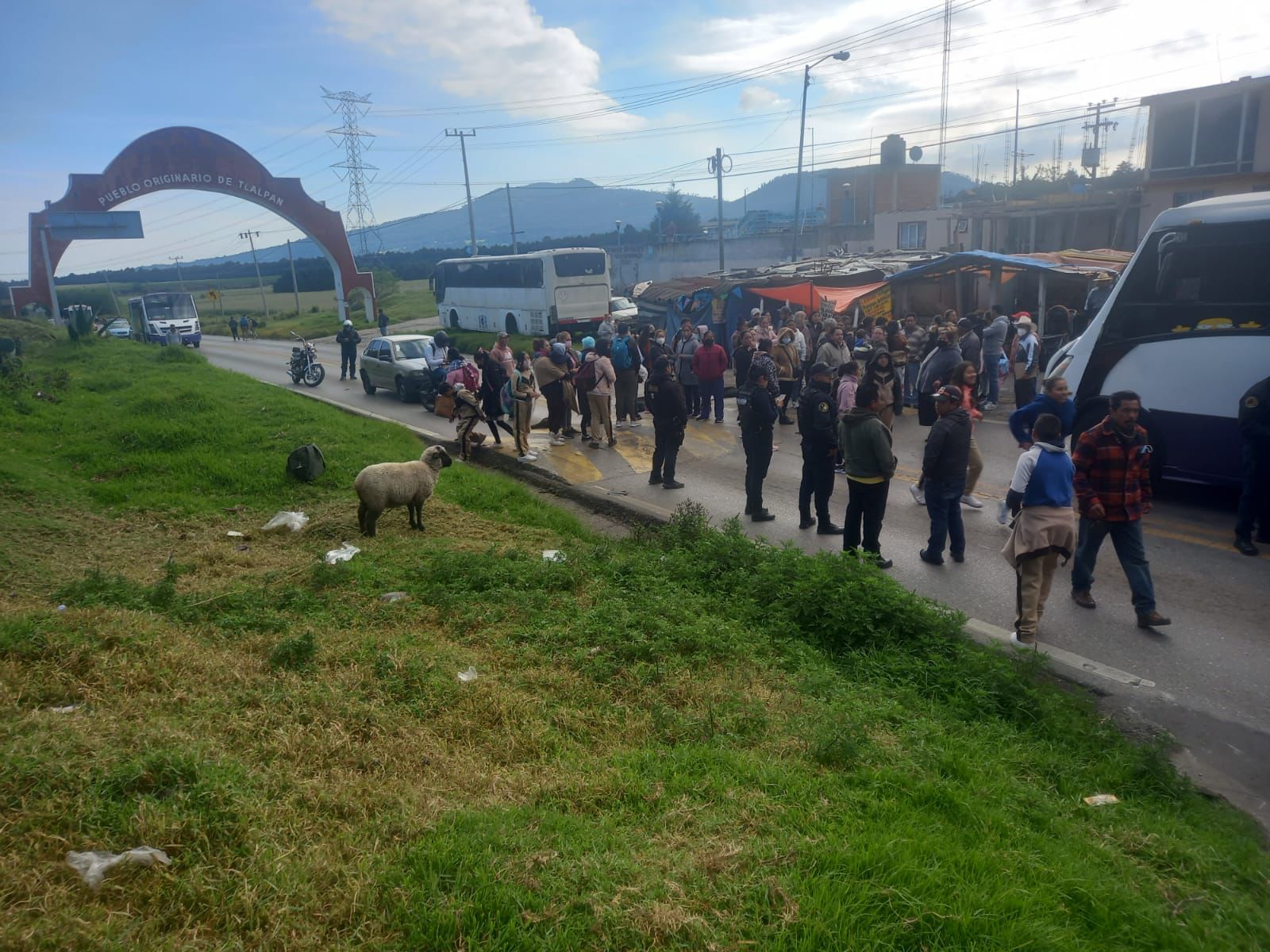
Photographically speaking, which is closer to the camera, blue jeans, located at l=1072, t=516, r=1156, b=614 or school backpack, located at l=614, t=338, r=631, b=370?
blue jeans, located at l=1072, t=516, r=1156, b=614

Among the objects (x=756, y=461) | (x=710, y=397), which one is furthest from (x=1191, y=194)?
(x=756, y=461)

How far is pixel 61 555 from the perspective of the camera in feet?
26.2

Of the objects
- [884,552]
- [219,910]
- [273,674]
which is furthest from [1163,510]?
[219,910]

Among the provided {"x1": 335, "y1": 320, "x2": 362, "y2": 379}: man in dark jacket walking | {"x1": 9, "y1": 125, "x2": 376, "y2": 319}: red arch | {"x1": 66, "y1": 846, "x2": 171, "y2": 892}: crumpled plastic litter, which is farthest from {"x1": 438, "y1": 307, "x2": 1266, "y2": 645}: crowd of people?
{"x1": 9, "y1": 125, "x2": 376, "y2": 319}: red arch

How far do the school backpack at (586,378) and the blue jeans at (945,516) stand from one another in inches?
271

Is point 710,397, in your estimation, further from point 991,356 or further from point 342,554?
point 342,554

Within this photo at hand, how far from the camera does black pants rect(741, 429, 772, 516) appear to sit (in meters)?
9.56

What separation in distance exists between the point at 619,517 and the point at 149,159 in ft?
110

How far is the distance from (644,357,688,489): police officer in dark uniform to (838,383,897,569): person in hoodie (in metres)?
3.20

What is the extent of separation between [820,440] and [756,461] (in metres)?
1.15

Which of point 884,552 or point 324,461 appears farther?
point 324,461

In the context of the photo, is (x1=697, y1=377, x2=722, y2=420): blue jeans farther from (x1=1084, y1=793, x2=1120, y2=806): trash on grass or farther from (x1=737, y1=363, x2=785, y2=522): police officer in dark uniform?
(x1=1084, y1=793, x2=1120, y2=806): trash on grass

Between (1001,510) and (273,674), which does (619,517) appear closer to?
(1001,510)

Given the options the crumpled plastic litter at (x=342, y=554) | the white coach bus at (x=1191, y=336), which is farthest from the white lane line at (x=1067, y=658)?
the crumpled plastic litter at (x=342, y=554)
